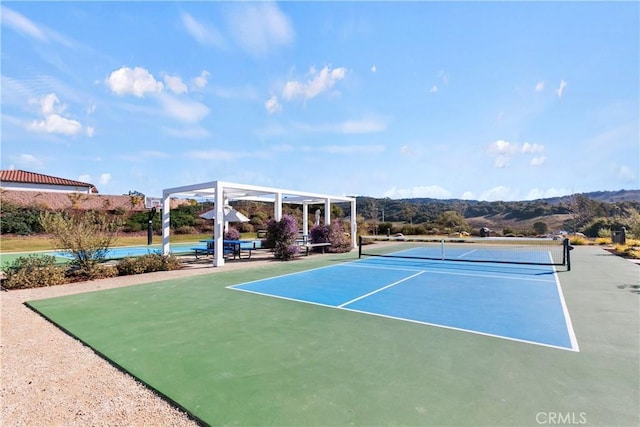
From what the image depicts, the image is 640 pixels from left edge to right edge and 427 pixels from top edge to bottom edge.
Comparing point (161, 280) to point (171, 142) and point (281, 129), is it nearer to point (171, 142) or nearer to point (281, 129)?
point (281, 129)

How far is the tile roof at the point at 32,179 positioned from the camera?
37469 mm

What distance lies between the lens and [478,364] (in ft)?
12.9

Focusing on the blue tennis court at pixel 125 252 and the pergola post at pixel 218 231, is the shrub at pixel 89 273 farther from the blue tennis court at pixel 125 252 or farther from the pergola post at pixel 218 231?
the blue tennis court at pixel 125 252

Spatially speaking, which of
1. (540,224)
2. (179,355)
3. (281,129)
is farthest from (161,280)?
(540,224)

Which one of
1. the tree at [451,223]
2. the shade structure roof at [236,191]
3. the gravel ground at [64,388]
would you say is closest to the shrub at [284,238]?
the shade structure roof at [236,191]

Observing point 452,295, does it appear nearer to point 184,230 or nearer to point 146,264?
point 146,264

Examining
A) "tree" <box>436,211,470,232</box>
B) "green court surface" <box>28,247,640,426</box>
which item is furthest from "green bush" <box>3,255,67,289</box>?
"tree" <box>436,211,470,232</box>

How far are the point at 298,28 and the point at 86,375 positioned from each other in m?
12.5

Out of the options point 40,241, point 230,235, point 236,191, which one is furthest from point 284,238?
point 40,241

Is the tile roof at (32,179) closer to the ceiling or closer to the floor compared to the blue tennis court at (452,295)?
closer to the ceiling

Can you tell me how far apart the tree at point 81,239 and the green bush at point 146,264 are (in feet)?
2.46

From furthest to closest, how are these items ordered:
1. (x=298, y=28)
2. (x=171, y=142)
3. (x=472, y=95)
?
(x=171, y=142) → (x=472, y=95) → (x=298, y=28)

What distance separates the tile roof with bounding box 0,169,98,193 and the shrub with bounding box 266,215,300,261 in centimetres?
3868

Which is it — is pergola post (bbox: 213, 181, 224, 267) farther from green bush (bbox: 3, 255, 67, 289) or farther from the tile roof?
the tile roof
